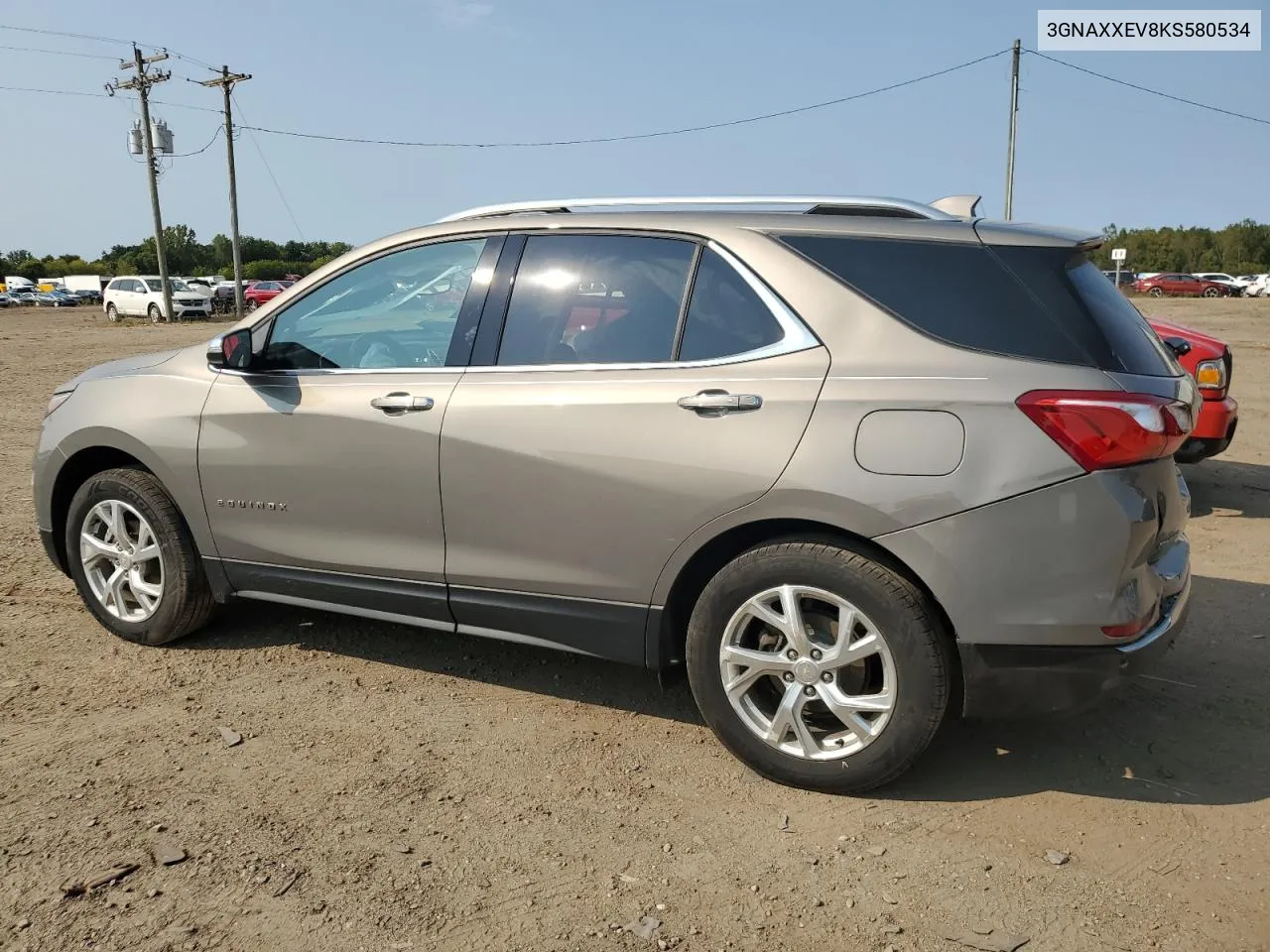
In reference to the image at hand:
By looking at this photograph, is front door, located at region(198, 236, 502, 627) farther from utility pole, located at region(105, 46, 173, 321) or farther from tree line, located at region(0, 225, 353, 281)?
tree line, located at region(0, 225, 353, 281)

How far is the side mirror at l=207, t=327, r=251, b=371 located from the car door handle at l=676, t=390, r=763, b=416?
6.21 feet

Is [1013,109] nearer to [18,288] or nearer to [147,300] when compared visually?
[147,300]

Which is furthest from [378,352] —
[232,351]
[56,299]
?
[56,299]

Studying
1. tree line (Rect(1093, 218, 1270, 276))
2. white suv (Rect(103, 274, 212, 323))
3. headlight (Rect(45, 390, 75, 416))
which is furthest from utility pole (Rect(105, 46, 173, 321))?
tree line (Rect(1093, 218, 1270, 276))

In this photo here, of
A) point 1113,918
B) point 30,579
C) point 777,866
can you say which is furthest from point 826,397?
point 30,579

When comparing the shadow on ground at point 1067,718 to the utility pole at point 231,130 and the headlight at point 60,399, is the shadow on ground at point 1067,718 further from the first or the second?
the utility pole at point 231,130

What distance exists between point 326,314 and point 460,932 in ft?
8.17

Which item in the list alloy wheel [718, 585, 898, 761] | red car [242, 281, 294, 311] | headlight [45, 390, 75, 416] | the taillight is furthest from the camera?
red car [242, 281, 294, 311]

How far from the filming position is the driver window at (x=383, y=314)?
3.89m

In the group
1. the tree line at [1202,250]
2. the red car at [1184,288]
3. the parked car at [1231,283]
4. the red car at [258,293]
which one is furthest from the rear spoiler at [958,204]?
the tree line at [1202,250]

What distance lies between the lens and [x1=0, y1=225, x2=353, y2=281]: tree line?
277 ft

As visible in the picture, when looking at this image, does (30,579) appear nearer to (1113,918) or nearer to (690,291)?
(690,291)

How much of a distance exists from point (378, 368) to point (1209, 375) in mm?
5295

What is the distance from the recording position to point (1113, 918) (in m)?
2.64
